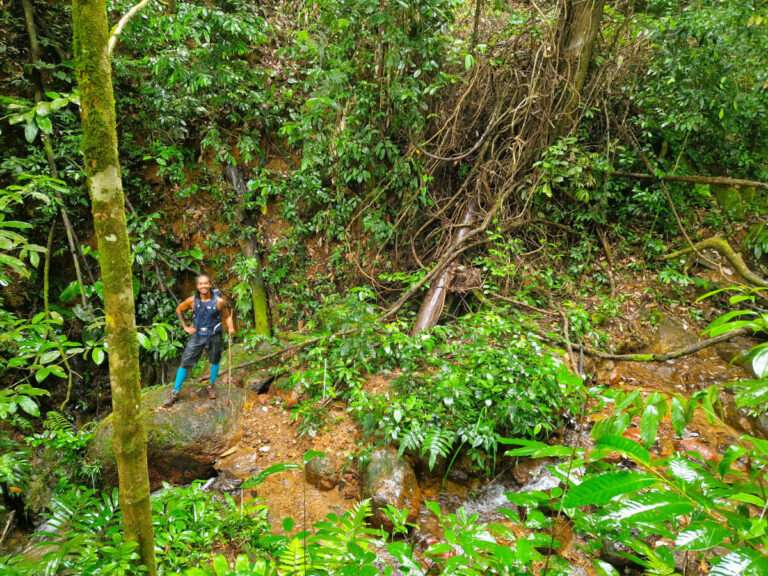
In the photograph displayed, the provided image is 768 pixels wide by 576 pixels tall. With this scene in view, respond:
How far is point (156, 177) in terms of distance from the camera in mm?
7566

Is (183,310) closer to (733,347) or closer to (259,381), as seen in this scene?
(259,381)

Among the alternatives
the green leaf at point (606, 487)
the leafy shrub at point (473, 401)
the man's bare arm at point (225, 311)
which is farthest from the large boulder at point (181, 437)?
the green leaf at point (606, 487)

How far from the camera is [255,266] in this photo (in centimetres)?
712

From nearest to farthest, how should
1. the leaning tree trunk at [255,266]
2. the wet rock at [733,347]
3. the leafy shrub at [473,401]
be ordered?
the leafy shrub at [473,401]
the wet rock at [733,347]
the leaning tree trunk at [255,266]

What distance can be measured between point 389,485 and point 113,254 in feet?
11.3

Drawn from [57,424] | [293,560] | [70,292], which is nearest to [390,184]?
[70,292]

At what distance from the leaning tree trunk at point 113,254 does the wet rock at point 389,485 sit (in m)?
2.53

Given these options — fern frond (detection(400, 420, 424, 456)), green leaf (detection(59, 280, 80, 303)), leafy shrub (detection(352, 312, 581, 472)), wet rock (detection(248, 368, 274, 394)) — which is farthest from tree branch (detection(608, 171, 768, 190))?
green leaf (detection(59, 280, 80, 303))

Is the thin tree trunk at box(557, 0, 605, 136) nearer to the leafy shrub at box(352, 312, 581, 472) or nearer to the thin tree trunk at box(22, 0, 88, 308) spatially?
the leafy shrub at box(352, 312, 581, 472)

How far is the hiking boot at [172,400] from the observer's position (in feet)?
16.4

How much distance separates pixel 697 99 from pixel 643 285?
2974 mm

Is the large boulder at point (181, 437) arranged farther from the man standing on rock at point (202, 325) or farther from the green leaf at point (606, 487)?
the green leaf at point (606, 487)

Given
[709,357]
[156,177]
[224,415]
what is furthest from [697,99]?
[156,177]

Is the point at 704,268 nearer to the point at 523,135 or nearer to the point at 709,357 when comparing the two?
the point at 709,357
